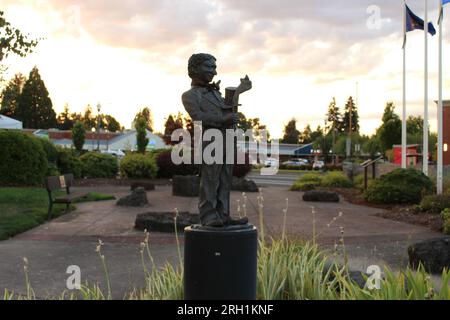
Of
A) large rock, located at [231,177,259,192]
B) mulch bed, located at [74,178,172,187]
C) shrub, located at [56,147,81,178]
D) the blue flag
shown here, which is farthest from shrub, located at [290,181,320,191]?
shrub, located at [56,147,81,178]

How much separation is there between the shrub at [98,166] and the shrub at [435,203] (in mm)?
15659

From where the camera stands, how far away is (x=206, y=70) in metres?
4.80

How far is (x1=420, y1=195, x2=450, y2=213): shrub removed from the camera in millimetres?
12149

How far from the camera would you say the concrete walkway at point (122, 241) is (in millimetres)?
6477

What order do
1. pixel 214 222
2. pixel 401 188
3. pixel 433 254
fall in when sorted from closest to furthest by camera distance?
pixel 214 222 → pixel 433 254 → pixel 401 188

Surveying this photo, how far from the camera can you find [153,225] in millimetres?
9812

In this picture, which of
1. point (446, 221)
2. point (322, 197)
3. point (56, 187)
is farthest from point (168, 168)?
point (446, 221)

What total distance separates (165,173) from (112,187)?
10.2ft

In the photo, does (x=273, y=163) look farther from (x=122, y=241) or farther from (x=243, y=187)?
(x=122, y=241)

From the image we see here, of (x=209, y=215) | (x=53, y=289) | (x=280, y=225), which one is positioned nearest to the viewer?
(x=209, y=215)

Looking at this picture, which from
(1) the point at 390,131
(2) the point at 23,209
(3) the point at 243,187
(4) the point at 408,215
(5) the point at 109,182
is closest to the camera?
(2) the point at 23,209

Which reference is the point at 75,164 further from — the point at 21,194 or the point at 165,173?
the point at 21,194

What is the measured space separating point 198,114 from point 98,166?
20.6 meters
